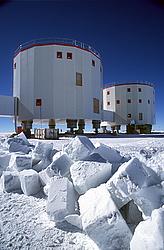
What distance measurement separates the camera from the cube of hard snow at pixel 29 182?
3208 mm

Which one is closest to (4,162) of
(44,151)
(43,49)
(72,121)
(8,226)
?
(44,151)

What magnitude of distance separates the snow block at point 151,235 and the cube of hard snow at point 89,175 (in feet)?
3.27

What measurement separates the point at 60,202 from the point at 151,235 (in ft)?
3.53

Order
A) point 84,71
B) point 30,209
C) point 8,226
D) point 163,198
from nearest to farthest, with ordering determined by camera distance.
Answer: point 163,198 → point 8,226 → point 30,209 → point 84,71

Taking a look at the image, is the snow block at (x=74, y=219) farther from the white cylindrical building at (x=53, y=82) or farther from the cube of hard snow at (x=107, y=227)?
the white cylindrical building at (x=53, y=82)

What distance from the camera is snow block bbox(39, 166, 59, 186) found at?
3.10 m

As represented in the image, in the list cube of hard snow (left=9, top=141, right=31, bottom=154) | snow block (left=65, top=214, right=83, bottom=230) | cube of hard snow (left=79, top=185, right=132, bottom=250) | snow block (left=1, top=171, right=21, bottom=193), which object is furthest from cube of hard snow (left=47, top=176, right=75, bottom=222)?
cube of hard snow (left=9, top=141, right=31, bottom=154)

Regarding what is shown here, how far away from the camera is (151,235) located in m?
1.61

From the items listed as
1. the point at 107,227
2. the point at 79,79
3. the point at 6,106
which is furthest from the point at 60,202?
the point at 79,79

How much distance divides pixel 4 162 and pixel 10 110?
51.1 feet

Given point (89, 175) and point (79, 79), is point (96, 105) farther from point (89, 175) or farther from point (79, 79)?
point (89, 175)

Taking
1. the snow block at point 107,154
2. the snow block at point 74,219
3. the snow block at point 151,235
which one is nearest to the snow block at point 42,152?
the snow block at point 107,154

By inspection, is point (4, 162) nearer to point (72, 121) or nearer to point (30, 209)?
point (30, 209)

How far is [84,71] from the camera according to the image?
20.3 metres
